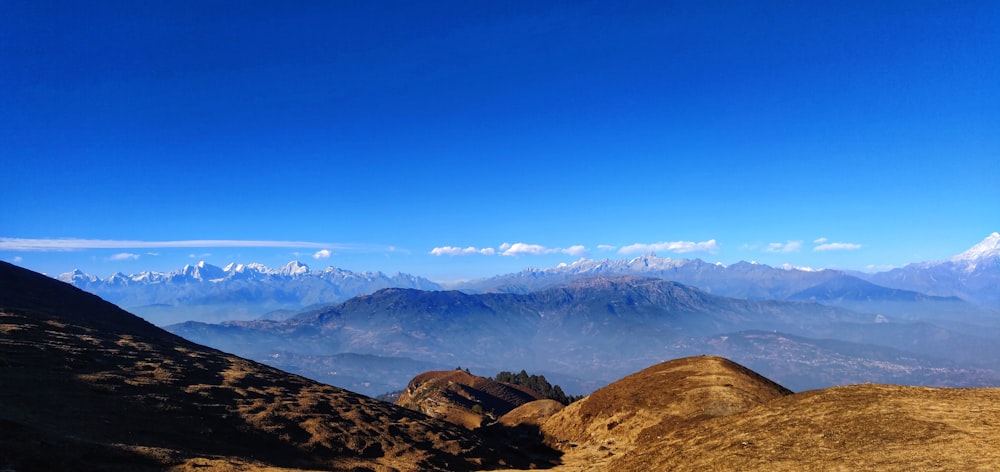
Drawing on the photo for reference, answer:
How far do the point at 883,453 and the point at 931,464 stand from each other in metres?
2.76

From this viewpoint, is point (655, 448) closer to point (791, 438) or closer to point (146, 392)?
point (791, 438)

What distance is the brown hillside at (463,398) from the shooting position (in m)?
95.0

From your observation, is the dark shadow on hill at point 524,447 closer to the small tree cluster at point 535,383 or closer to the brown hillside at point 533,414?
the brown hillside at point 533,414

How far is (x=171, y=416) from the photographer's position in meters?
33.6

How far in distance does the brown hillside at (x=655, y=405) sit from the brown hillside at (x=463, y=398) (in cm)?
2925

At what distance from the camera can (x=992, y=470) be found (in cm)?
1816

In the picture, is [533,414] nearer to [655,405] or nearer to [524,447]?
[524,447]

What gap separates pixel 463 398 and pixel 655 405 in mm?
70818

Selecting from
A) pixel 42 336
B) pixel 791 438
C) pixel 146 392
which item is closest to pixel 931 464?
pixel 791 438

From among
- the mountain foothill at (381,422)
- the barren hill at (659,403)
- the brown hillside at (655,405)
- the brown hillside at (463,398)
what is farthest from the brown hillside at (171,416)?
the brown hillside at (463,398)

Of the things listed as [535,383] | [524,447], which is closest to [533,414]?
[524,447]

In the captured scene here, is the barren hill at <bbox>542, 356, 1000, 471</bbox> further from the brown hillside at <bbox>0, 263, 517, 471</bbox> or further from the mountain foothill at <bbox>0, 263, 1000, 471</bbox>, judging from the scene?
the brown hillside at <bbox>0, 263, 517, 471</bbox>

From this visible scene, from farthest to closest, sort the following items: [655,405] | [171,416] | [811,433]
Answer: [655,405] → [171,416] → [811,433]

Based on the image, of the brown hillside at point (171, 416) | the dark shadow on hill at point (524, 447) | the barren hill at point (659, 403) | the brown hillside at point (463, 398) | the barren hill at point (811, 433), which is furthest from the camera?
the brown hillside at point (463, 398)
